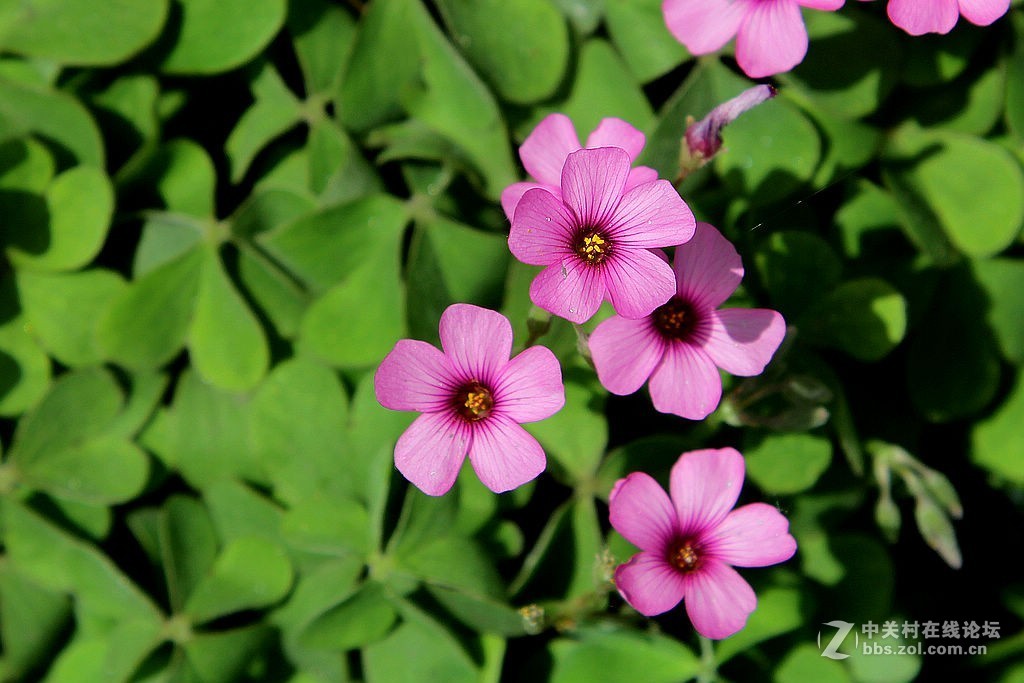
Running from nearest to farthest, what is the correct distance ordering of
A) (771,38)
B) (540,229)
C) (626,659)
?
(540,229) → (771,38) → (626,659)

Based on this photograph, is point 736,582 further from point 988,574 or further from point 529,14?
point 529,14

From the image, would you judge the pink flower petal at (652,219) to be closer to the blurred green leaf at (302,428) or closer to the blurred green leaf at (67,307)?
the blurred green leaf at (302,428)

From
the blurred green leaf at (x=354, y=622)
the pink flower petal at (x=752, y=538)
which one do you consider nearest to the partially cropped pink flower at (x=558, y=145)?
the pink flower petal at (x=752, y=538)

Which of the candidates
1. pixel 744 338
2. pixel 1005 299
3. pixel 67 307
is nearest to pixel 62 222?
pixel 67 307

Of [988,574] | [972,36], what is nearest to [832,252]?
[972,36]

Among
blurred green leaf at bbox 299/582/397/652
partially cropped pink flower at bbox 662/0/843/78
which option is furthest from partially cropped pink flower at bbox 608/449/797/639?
partially cropped pink flower at bbox 662/0/843/78

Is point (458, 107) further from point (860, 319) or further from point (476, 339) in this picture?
point (860, 319)
